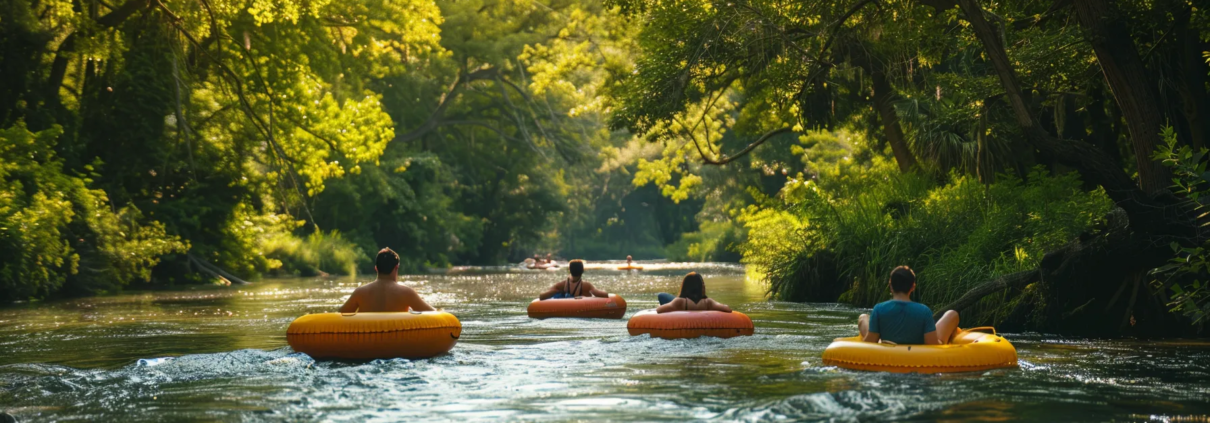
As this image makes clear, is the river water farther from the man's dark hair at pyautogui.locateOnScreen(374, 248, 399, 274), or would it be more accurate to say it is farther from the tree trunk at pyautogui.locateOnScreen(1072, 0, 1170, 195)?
the tree trunk at pyautogui.locateOnScreen(1072, 0, 1170, 195)

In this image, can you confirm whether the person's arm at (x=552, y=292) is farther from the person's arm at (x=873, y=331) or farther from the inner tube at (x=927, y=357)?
the inner tube at (x=927, y=357)

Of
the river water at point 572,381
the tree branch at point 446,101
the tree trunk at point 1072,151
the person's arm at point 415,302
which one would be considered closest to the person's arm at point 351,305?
the person's arm at point 415,302

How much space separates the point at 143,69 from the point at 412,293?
1788cm

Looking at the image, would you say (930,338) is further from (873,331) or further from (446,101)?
(446,101)

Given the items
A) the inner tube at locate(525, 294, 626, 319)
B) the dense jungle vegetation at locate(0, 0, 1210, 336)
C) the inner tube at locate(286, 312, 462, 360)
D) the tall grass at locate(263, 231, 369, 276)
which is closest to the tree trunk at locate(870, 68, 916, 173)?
→ the dense jungle vegetation at locate(0, 0, 1210, 336)

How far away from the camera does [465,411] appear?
27.5 feet

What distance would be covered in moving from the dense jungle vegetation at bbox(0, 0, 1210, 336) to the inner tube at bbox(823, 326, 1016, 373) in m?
1.62

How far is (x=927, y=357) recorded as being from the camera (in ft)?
32.9

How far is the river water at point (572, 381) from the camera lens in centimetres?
822

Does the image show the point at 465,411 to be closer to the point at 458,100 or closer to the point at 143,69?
the point at 143,69

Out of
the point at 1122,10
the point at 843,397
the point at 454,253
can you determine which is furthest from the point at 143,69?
the point at 454,253

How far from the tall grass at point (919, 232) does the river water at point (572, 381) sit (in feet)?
6.99

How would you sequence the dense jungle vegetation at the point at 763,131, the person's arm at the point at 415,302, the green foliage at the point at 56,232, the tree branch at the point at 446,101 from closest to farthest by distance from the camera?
the person's arm at the point at 415,302 < the dense jungle vegetation at the point at 763,131 < the green foliage at the point at 56,232 < the tree branch at the point at 446,101

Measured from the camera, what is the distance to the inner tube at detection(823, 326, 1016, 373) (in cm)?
1004
